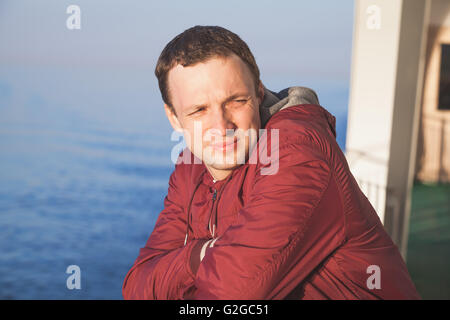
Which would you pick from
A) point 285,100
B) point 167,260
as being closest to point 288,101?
point 285,100

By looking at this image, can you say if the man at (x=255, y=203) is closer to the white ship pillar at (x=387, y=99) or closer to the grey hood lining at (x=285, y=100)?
the grey hood lining at (x=285, y=100)

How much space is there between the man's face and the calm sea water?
575mm

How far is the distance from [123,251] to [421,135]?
5416 millimetres

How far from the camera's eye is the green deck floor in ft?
10.6

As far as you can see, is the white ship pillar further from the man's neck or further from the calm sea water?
the man's neck

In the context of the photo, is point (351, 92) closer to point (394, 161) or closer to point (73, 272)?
point (394, 161)

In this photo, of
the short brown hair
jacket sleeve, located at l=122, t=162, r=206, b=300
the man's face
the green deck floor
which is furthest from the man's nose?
the green deck floor

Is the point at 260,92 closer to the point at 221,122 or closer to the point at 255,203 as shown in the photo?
the point at 221,122

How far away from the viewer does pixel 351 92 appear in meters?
2.91

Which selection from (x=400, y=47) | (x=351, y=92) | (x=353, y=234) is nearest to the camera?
(x=353, y=234)

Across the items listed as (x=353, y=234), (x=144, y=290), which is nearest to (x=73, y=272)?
(x=144, y=290)

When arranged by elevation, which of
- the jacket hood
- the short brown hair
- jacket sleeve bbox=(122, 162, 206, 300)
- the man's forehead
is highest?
the short brown hair

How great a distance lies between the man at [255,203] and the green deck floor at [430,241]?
2.42m

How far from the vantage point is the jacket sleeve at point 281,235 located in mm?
814
